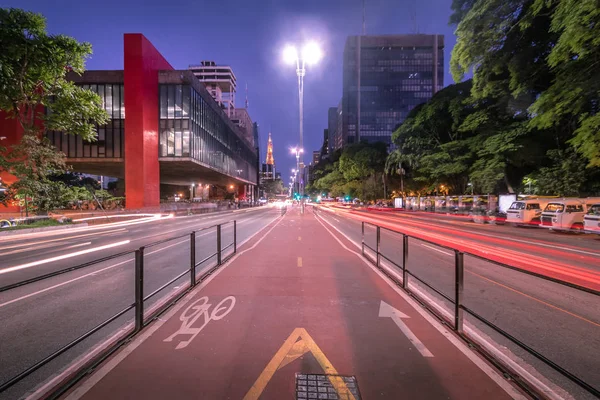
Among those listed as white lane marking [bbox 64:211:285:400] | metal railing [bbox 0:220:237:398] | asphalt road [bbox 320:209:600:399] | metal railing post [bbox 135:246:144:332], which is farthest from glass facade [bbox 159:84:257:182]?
metal railing post [bbox 135:246:144:332]

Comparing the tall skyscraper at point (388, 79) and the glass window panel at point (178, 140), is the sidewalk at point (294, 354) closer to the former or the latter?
the glass window panel at point (178, 140)

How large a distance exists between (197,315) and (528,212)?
26714mm

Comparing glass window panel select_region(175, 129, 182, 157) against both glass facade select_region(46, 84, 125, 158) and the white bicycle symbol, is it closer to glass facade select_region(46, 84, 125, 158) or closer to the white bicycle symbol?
glass facade select_region(46, 84, 125, 158)

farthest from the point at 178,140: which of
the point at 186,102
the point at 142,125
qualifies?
the point at 186,102

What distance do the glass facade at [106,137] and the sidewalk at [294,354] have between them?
4435 cm

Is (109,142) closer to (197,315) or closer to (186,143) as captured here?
(186,143)

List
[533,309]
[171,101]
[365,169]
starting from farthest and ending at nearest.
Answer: [365,169], [171,101], [533,309]

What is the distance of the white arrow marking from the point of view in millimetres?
4072

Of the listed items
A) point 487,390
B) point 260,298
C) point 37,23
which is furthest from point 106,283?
point 37,23

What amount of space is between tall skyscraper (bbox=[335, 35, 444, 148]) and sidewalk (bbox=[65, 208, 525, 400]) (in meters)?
127

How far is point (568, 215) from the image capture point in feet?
61.9

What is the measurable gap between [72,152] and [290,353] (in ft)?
167

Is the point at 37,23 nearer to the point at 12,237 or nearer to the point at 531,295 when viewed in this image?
the point at 12,237

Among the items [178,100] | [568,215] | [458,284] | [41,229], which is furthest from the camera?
[178,100]
